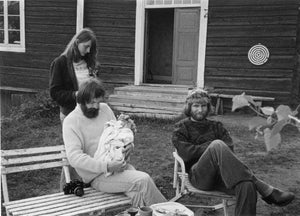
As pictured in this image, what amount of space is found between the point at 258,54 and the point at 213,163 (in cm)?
555

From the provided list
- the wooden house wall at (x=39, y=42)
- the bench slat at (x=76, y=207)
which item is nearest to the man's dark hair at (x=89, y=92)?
the bench slat at (x=76, y=207)

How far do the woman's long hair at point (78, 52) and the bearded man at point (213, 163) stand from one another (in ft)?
3.21

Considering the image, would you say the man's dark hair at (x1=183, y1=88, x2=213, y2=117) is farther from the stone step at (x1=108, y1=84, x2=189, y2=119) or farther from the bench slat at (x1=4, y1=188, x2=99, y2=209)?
the stone step at (x1=108, y1=84, x2=189, y2=119)

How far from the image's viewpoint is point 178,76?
955 cm

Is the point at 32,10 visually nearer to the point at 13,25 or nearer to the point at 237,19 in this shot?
the point at 13,25

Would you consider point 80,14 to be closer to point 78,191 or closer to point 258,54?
point 258,54

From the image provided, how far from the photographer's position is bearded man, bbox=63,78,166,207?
9.27 feet

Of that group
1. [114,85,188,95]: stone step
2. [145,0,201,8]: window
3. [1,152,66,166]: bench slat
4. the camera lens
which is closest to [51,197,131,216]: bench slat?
the camera lens

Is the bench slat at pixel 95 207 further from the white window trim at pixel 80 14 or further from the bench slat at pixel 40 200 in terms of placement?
the white window trim at pixel 80 14

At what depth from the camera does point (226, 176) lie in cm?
296

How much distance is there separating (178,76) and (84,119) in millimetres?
6699

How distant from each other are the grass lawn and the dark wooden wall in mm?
867

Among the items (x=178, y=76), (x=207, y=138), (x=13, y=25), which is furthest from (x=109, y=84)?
(x=207, y=138)

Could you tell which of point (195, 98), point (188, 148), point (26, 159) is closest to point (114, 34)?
point (195, 98)
